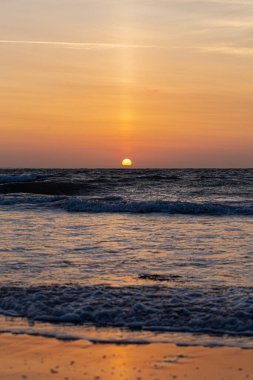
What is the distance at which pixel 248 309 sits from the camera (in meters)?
7.82

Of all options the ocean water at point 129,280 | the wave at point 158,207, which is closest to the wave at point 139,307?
the ocean water at point 129,280

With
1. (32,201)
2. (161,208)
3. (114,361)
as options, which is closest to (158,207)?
(161,208)

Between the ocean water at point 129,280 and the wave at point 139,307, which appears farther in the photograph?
the wave at point 139,307

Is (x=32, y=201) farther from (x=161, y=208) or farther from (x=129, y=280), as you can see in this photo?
(x=129, y=280)

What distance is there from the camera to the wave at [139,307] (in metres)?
7.37

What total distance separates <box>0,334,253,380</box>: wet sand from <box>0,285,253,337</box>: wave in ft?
2.58

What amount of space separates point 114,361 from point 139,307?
77.1 inches

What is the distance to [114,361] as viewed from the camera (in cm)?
607

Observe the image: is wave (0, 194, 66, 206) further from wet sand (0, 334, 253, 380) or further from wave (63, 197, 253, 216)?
wet sand (0, 334, 253, 380)

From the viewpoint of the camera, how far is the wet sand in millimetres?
5609

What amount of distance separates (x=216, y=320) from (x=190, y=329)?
44cm

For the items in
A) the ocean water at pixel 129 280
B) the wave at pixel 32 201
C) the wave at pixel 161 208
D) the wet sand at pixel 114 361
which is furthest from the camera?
the wave at pixel 32 201

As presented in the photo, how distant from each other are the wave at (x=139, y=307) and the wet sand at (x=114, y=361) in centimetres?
79

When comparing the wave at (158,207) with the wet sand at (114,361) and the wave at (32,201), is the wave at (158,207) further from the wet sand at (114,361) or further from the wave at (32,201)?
the wet sand at (114,361)
